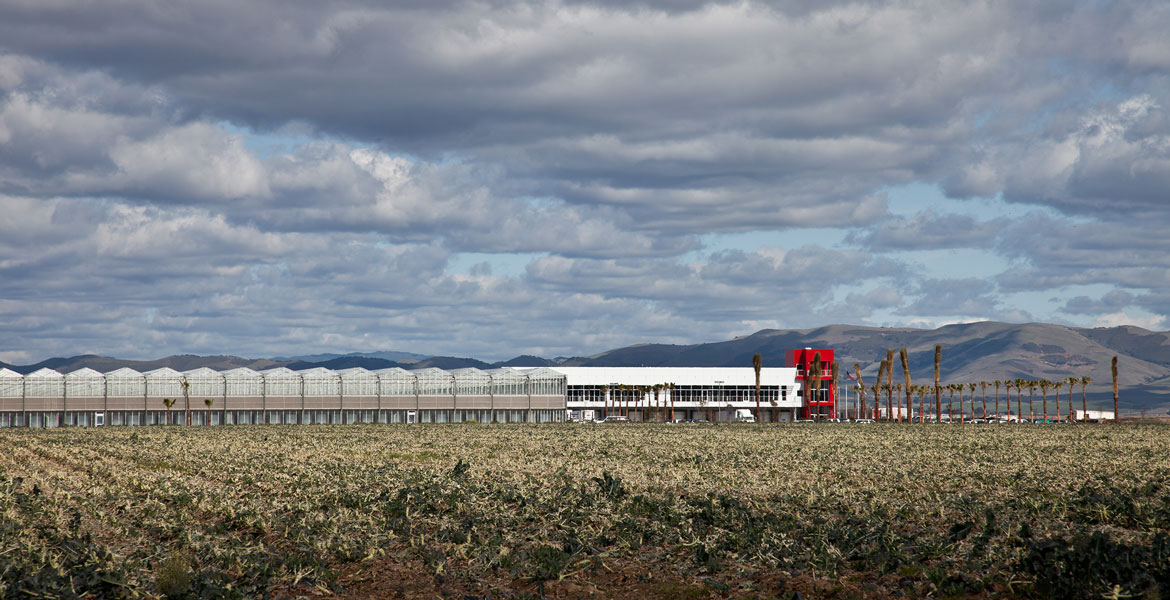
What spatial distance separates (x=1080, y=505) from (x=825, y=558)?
9.16 meters

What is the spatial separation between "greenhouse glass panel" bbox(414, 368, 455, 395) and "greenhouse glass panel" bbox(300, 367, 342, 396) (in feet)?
39.3

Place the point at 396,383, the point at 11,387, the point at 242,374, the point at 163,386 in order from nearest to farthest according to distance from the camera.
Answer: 1. the point at 11,387
2. the point at 163,386
3. the point at 242,374
4. the point at 396,383

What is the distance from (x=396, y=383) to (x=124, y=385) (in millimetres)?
38717

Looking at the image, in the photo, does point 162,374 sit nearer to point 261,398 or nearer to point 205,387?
point 205,387

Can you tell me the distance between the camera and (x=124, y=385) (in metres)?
148

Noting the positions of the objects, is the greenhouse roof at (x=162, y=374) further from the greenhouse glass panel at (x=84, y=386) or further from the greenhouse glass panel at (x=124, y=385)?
the greenhouse glass panel at (x=84, y=386)

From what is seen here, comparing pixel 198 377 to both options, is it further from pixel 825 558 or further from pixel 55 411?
pixel 825 558

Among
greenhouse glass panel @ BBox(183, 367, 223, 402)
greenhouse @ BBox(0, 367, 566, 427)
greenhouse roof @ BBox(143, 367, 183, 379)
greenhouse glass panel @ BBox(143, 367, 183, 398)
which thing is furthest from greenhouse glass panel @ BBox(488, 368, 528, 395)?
greenhouse roof @ BBox(143, 367, 183, 379)

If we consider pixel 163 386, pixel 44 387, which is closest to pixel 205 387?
pixel 163 386

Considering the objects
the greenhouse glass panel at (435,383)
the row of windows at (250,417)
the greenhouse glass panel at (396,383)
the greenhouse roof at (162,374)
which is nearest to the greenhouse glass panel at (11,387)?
the row of windows at (250,417)

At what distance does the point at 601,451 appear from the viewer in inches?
2157

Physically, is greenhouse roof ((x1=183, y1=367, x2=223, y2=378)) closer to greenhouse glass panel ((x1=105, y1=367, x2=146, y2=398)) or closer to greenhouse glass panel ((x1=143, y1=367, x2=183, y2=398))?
greenhouse glass panel ((x1=143, y1=367, x2=183, y2=398))

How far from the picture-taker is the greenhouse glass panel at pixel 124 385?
147000mm

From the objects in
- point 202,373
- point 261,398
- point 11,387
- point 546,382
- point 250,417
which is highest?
point 202,373
